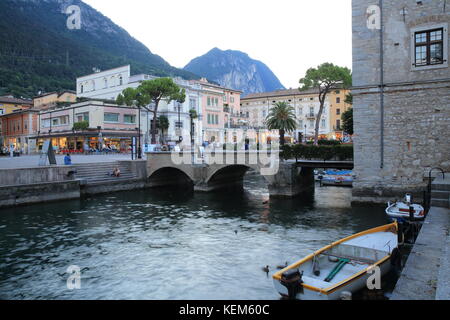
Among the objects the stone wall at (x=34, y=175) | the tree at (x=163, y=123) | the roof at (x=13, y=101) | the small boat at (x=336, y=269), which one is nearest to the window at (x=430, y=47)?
the small boat at (x=336, y=269)

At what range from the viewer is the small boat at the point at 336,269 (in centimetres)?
895

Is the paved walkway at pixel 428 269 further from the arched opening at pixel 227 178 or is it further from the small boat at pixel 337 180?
the small boat at pixel 337 180

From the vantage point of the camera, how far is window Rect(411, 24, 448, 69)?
20.3m

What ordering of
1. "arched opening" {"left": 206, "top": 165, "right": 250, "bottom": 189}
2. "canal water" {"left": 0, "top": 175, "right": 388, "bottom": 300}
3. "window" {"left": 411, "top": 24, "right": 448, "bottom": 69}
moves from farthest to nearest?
"arched opening" {"left": 206, "top": 165, "right": 250, "bottom": 189} < "window" {"left": 411, "top": 24, "right": 448, "bottom": 69} < "canal water" {"left": 0, "top": 175, "right": 388, "bottom": 300}

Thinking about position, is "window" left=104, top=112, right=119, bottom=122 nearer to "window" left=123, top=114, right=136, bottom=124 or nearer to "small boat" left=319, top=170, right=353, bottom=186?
"window" left=123, top=114, right=136, bottom=124

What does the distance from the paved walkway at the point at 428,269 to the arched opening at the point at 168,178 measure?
29746 millimetres

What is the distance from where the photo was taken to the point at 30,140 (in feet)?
213

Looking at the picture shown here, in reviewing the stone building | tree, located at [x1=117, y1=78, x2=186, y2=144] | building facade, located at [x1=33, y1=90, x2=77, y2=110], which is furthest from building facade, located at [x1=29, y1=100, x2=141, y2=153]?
the stone building

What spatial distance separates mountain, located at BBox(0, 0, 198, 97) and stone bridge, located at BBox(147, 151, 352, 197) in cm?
7043

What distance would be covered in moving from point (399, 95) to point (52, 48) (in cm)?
12069

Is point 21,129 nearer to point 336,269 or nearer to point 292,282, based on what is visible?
point 336,269

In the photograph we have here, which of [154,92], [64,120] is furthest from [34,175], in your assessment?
[64,120]

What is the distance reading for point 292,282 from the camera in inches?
352

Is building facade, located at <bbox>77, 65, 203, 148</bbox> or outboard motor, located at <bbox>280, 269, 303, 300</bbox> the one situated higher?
building facade, located at <bbox>77, 65, 203, 148</bbox>
